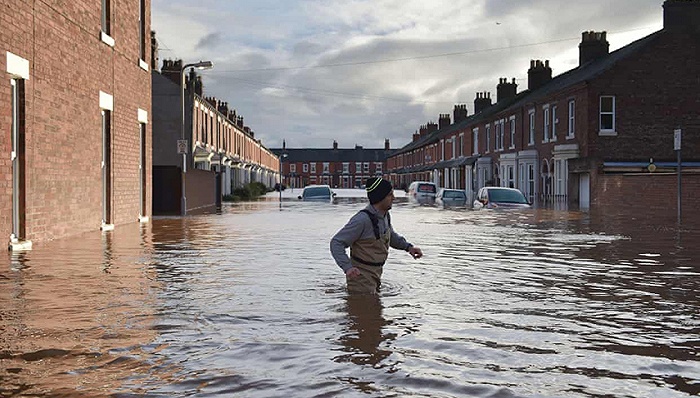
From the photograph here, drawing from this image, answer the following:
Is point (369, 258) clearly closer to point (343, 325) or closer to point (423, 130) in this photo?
point (343, 325)

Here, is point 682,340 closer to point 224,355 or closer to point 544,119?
point 224,355

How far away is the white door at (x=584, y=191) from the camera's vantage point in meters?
37.2

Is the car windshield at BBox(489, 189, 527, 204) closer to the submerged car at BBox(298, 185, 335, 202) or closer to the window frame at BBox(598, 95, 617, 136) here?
the window frame at BBox(598, 95, 617, 136)

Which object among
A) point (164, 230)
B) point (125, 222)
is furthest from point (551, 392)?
point (125, 222)

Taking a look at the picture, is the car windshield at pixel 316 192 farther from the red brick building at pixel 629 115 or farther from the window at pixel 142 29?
the window at pixel 142 29

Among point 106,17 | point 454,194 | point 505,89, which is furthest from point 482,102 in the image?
point 106,17

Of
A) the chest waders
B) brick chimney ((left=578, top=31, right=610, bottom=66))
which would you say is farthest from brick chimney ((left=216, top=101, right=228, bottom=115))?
the chest waders

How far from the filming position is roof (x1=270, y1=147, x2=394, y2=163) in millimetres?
156250

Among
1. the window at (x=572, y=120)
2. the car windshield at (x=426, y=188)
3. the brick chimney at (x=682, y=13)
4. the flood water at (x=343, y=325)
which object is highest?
the brick chimney at (x=682, y=13)

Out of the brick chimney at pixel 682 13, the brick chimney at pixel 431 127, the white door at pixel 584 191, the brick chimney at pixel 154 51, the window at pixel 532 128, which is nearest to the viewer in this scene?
the white door at pixel 584 191

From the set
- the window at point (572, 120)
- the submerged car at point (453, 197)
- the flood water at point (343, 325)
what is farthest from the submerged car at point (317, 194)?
the flood water at point (343, 325)

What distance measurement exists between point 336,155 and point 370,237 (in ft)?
491

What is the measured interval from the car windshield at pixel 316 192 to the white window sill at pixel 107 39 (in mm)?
27718

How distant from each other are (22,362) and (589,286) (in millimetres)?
6809
